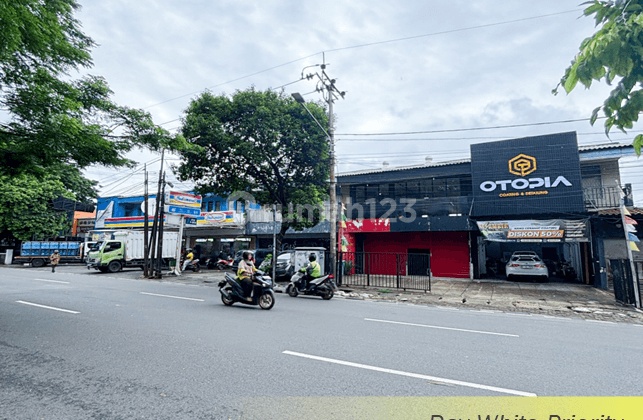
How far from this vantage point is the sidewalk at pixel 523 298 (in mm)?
10453

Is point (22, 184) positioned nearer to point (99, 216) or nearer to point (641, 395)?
point (99, 216)

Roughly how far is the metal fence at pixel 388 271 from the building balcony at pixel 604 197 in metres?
9.36

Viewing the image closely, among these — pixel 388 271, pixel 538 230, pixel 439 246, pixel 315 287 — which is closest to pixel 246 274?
pixel 315 287

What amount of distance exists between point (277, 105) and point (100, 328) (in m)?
12.0

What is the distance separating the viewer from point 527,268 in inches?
712

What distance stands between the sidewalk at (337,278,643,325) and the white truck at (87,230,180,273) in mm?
15410

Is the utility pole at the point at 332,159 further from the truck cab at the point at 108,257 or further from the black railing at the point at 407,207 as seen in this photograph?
the truck cab at the point at 108,257

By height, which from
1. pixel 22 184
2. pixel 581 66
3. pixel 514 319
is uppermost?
pixel 22 184

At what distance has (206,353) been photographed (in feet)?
16.6

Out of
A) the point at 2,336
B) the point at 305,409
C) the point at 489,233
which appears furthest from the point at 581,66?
the point at 489,233

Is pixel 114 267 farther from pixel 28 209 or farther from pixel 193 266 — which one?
pixel 28 209

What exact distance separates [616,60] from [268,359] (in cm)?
472

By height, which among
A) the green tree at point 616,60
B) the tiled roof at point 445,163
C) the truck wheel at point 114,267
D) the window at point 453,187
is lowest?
the truck wheel at point 114,267

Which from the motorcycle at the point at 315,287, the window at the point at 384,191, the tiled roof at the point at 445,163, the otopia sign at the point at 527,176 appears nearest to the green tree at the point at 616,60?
the motorcycle at the point at 315,287
